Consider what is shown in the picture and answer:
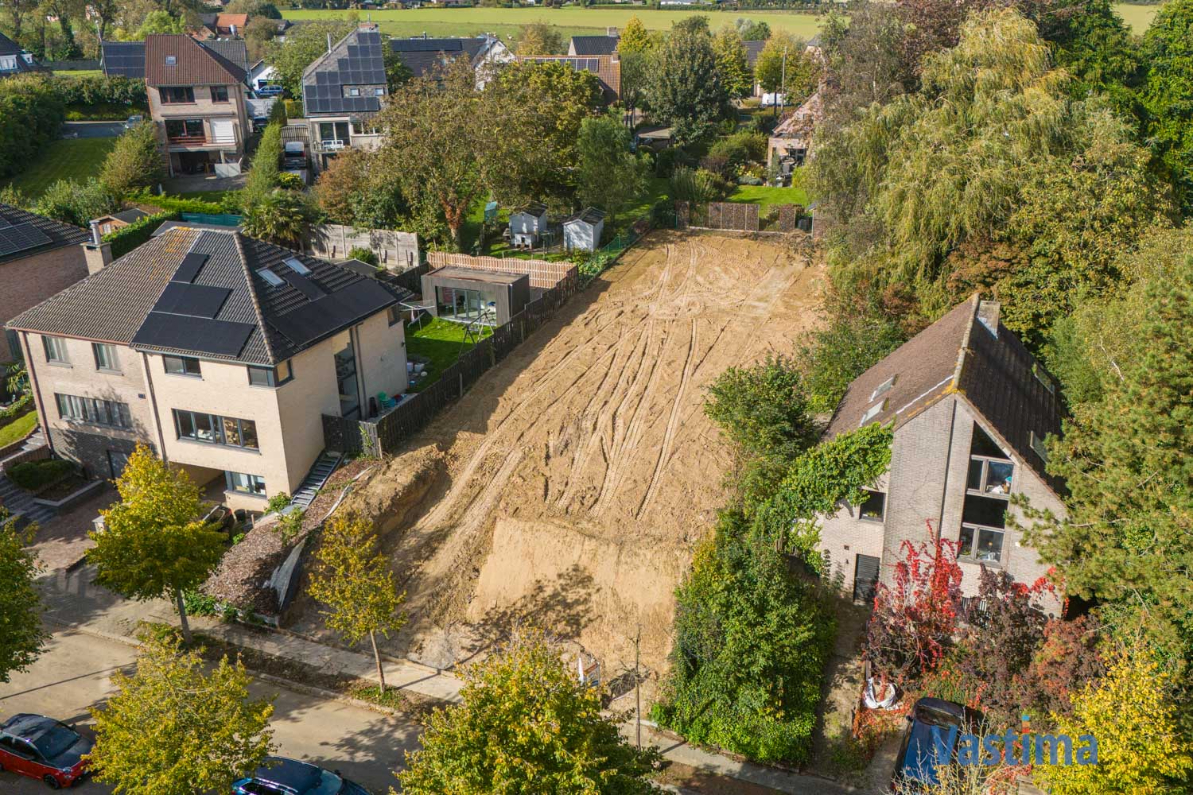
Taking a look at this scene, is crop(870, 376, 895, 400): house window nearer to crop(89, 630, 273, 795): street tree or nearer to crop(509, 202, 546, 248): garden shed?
crop(89, 630, 273, 795): street tree

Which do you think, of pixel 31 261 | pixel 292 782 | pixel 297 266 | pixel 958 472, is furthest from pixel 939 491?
pixel 31 261

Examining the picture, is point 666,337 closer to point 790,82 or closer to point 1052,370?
point 1052,370

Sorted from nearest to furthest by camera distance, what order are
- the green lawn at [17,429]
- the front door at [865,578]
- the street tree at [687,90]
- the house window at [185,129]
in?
1. the front door at [865,578]
2. the green lawn at [17,429]
3. the house window at [185,129]
4. the street tree at [687,90]

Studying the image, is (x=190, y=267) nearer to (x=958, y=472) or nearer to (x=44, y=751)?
(x=44, y=751)

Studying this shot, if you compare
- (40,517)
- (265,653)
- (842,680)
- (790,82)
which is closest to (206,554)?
(265,653)

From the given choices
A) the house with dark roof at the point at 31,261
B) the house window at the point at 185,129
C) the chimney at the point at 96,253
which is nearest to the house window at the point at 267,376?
the chimney at the point at 96,253

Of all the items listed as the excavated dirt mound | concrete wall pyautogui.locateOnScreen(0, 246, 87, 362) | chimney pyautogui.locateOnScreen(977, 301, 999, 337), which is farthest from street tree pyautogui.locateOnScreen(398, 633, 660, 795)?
concrete wall pyautogui.locateOnScreen(0, 246, 87, 362)

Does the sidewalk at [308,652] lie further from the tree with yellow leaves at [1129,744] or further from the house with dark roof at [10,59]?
the house with dark roof at [10,59]
